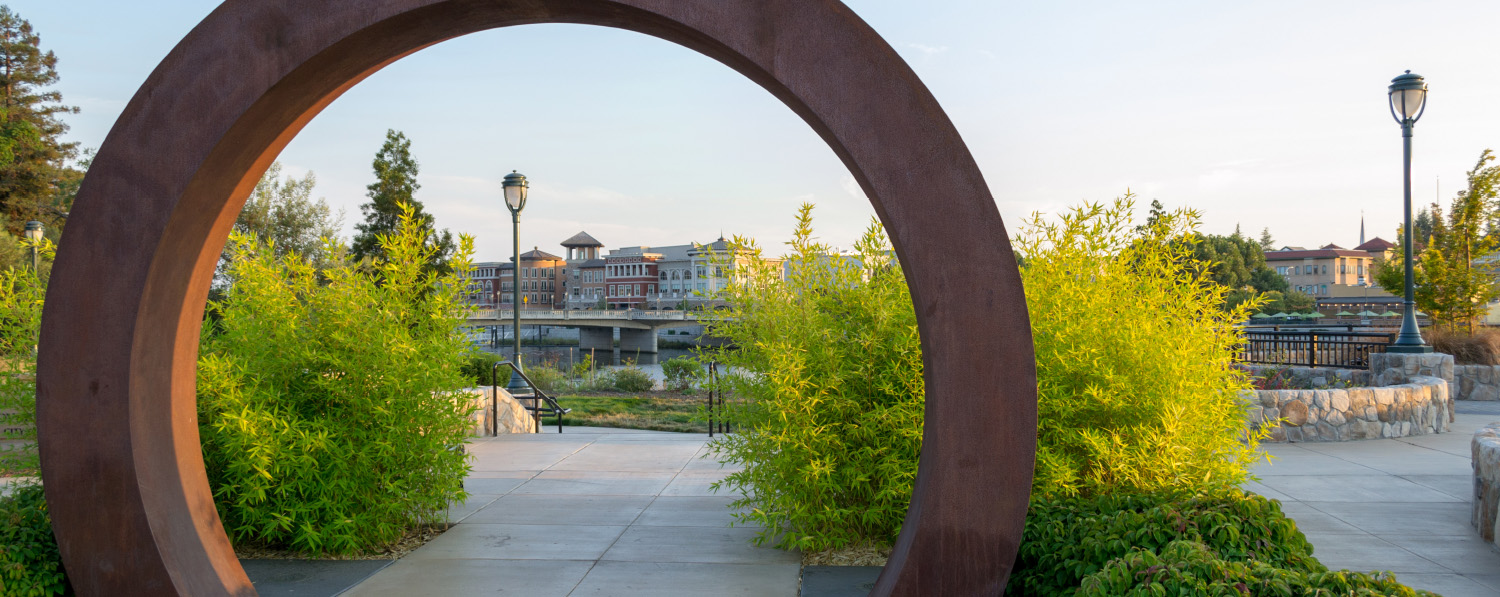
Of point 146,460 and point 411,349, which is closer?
point 146,460

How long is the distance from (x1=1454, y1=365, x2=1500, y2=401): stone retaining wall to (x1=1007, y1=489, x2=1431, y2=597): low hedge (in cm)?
1222

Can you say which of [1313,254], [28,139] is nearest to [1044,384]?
[28,139]

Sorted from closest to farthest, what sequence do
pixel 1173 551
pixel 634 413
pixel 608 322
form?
pixel 1173 551 → pixel 634 413 → pixel 608 322

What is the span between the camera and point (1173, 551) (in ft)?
9.41

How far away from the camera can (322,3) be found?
325 cm

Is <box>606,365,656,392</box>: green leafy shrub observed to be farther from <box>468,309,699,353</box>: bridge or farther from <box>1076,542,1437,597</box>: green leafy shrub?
<box>468,309,699,353</box>: bridge

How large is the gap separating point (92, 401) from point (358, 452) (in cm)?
153

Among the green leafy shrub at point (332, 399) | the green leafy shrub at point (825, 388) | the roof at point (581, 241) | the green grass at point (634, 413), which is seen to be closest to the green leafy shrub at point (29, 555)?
the green leafy shrub at point (332, 399)

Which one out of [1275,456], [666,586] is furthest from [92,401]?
[1275,456]

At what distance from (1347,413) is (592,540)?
8.26 metres

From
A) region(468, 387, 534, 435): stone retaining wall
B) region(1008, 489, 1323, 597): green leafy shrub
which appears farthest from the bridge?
region(1008, 489, 1323, 597): green leafy shrub

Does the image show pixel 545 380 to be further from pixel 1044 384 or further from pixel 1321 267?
pixel 1321 267

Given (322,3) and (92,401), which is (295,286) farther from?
(322,3)

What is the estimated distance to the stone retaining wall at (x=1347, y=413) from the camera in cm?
880
